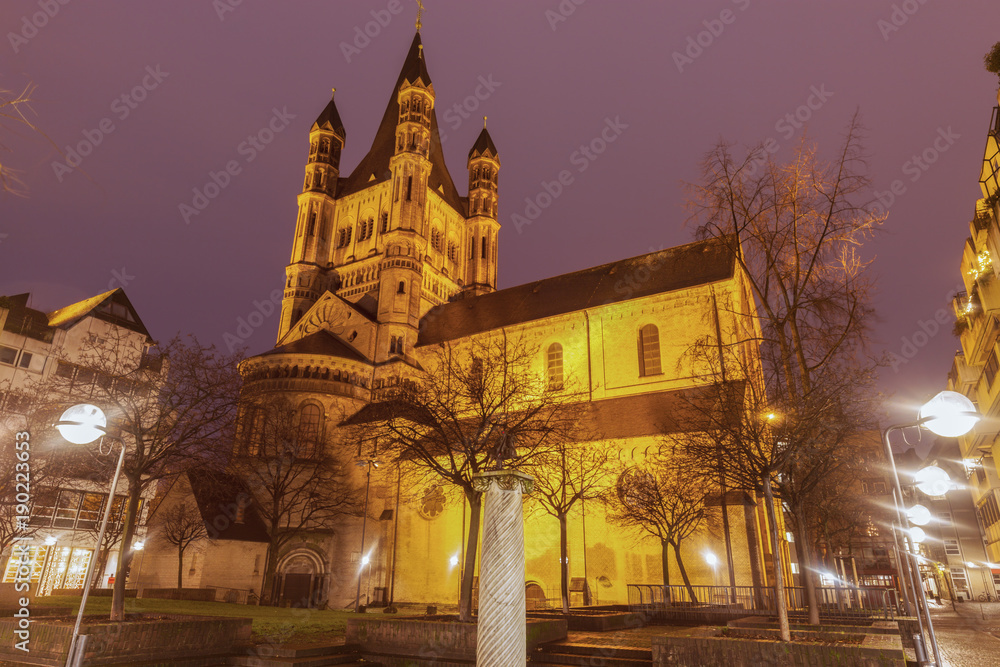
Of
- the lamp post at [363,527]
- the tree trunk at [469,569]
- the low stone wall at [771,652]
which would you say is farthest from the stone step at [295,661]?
the lamp post at [363,527]

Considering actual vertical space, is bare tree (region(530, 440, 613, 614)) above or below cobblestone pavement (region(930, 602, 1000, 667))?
above

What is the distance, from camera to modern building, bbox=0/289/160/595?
21125mm

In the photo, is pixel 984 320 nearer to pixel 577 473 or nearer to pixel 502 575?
pixel 577 473

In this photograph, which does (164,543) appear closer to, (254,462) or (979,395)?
(254,462)

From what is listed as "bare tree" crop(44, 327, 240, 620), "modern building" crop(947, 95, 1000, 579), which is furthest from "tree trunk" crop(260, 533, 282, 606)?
"modern building" crop(947, 95, 1000, 579)

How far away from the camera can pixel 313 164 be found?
166ft

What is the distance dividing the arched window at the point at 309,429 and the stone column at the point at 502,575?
28947 mm

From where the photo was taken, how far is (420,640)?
1118 centimetres

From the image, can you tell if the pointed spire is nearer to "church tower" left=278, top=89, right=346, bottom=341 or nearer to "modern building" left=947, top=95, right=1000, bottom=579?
"church tower" left=278, top=89, right=346, bottom=341

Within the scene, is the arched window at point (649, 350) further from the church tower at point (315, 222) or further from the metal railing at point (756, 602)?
the church tower at point (315, 222)

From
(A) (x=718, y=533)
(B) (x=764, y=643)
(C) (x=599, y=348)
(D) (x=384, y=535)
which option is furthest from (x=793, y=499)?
(D) (x=384, y=535)

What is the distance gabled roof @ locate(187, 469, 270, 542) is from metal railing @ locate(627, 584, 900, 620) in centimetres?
2005

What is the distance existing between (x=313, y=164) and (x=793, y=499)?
156 feet

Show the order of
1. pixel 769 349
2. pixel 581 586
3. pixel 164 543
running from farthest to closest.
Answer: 1. pixel 164 543
2. pixel 581 586
3. pixel 769 349
